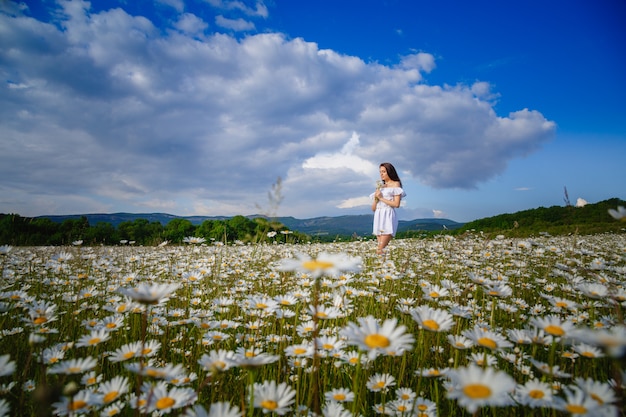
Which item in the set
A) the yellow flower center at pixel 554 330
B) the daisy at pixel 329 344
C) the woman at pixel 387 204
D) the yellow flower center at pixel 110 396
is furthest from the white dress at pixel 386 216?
the yellow flower center at pixel 110 396

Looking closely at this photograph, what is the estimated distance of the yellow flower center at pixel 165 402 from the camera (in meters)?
1.17

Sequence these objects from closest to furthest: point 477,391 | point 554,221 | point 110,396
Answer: point 477,391 → point 110,396 → point 554,221

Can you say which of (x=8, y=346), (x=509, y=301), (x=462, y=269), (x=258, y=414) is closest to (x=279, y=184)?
(x=258, y=414)

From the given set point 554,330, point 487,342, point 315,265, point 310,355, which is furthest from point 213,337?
point 554,330

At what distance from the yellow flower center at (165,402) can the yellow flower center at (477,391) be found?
108cm

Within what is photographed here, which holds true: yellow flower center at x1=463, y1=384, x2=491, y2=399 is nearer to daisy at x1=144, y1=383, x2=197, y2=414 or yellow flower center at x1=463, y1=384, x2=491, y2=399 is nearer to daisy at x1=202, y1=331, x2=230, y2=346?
daisy at x1=144, y1=383, x2=197, y2=414

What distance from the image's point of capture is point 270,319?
299 centimetres

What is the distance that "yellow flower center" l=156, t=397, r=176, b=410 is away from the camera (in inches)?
45.9

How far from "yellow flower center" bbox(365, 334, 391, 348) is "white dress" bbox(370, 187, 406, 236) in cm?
645

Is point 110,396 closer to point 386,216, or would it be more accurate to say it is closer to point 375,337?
point 375,337

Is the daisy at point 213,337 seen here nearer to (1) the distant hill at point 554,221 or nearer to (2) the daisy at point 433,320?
(2) the daisy at point 433,320

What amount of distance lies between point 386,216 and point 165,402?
6.86 m

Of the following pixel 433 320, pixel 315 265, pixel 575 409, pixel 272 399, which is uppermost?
pixel 315 265

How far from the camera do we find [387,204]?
753 cm
